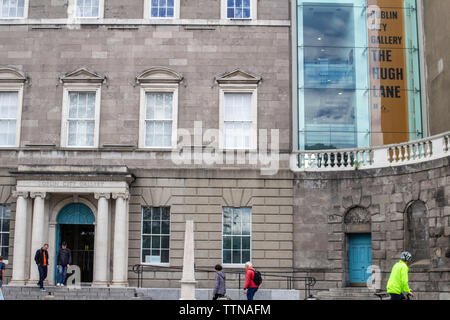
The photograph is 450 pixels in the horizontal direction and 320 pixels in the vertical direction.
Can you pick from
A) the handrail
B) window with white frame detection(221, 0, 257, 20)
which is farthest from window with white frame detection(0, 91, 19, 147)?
the handrail

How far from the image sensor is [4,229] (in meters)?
25.2

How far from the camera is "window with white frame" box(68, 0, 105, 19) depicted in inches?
1035

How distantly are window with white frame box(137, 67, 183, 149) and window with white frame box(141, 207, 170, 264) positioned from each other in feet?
8.03

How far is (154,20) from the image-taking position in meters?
26.1

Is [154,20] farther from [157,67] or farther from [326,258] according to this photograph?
[326,258]

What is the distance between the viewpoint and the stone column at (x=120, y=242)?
2394 centimetres

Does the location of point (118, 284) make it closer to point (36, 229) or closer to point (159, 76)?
point (36, 229)

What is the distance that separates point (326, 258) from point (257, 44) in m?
8.27

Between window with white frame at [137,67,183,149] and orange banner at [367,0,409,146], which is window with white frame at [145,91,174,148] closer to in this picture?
window with white frame at [137,67,183,149]

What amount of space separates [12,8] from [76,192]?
25.7ft

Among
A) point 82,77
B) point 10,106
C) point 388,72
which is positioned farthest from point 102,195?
point 388,72

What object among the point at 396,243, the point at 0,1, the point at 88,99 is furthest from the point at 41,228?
the point at 396,243

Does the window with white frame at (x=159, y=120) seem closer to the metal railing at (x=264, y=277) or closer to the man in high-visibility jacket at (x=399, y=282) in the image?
the metal railing at (x=264, y=277)

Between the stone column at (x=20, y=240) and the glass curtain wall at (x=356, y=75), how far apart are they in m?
10.4
